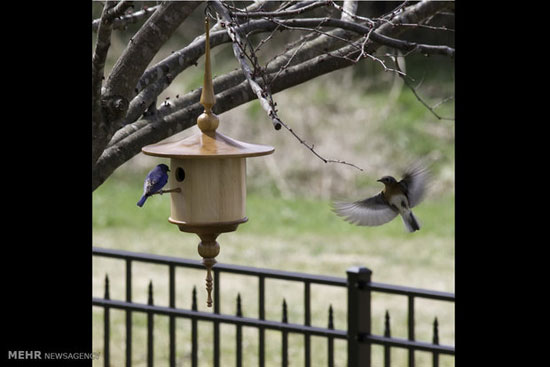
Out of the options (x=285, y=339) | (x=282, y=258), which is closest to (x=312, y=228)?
(x=282, y=258)

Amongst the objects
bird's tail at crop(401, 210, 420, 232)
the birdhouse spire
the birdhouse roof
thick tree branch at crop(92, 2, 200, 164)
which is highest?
thick tree branch at crop(92, 2, 200, 164)

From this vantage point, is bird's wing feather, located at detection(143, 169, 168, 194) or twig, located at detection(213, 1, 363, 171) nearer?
twig, located at detection(213, 1, 363, 171)

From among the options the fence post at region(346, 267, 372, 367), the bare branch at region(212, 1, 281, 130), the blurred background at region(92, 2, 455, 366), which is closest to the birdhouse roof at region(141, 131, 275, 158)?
the bare branch at region(212, 1, 281, 130)

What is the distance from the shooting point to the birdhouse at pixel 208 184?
92.7 inches

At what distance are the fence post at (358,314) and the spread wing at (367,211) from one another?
45.9 inches

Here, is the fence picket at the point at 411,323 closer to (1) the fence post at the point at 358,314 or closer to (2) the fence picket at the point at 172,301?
(1) the fence post at the point at 358,314

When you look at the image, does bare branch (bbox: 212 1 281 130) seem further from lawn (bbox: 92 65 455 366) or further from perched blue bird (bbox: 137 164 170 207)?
lawn (bbox: 92 65 455 366)

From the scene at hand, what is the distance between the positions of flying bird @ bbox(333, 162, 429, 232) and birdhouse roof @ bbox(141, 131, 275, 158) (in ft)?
2.18

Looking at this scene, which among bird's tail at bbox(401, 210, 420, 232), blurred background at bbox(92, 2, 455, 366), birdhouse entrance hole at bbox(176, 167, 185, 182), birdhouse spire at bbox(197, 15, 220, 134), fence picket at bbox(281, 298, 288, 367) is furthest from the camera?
blurred background at bbox(92, 2, 455, 366)

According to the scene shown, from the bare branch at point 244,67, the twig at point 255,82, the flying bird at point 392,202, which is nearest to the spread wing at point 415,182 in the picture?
the flying bird at point 392,202

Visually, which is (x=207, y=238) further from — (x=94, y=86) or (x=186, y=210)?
(x=94, y=86)

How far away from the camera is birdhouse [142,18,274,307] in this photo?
2.35 meters
